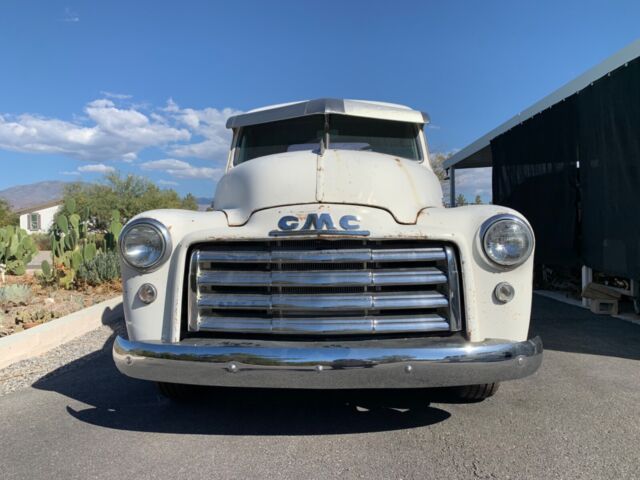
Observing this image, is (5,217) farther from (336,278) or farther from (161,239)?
(336,278)

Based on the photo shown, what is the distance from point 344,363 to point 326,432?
2.43 feet

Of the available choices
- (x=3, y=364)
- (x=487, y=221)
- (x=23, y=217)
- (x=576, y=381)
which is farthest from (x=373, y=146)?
(x=23, y=217)

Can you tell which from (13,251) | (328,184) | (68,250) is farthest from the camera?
(13,251)

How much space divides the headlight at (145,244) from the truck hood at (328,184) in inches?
17.2

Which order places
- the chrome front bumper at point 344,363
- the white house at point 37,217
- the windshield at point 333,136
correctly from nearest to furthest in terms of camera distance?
the chrome front bumper at point 344,363
the windshield at point 333,136
the white house at point 37,217

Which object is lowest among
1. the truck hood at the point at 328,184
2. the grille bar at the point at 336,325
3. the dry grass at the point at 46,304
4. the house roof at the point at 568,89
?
the dry grass at the point at 46,304

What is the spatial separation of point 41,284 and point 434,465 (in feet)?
26.3

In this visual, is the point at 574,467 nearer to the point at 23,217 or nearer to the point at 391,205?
the point at 391,205

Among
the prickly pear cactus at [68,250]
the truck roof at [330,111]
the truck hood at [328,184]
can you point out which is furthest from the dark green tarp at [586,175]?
the prickly pear cactus at [68,250]

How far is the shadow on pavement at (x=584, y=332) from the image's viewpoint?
4734 mm

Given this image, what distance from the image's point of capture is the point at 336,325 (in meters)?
2.76

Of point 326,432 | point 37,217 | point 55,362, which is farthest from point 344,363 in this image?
point 37,217

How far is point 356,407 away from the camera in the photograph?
3385 mm

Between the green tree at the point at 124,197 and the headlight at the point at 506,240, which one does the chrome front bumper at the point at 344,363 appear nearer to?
the headlight at the point at 506,240
